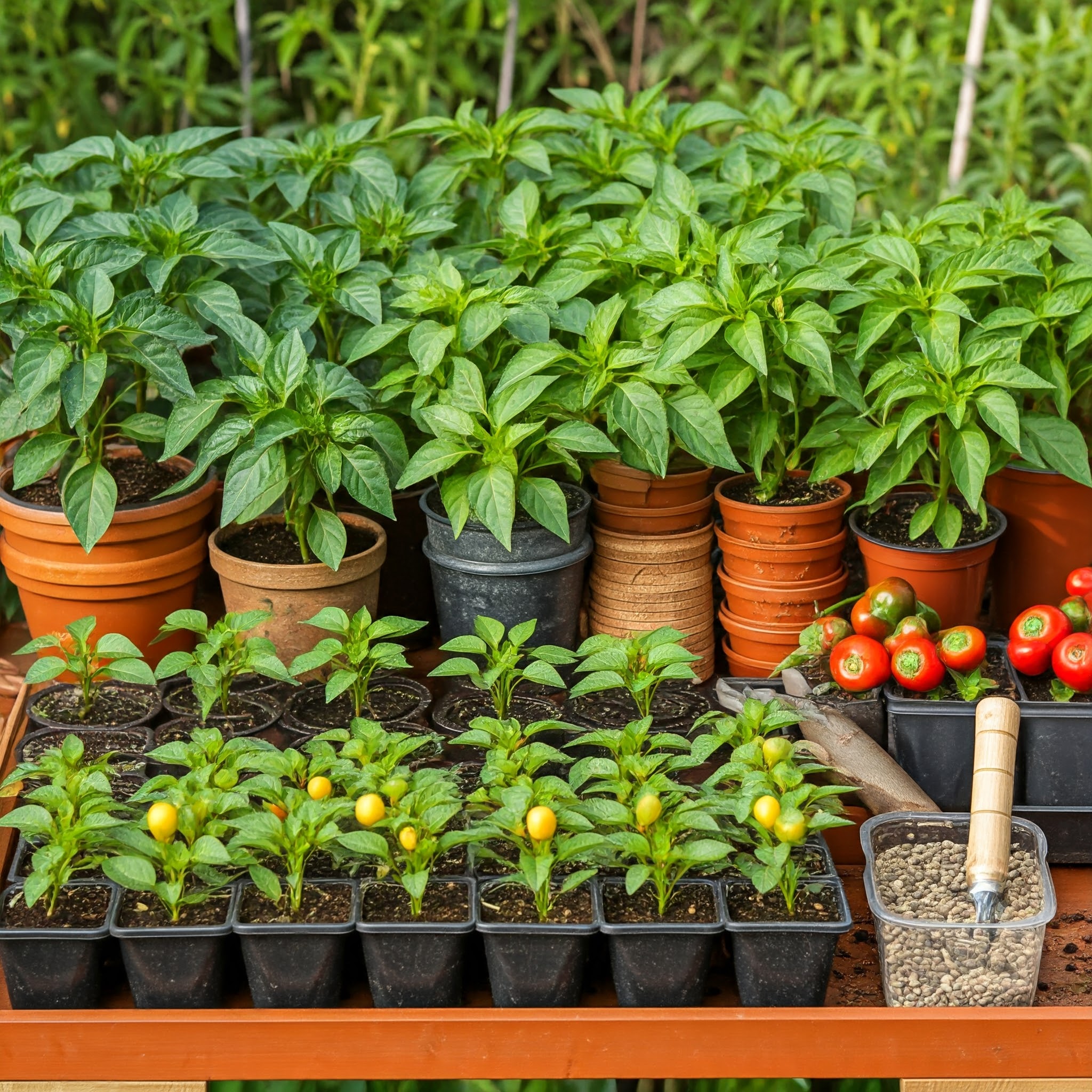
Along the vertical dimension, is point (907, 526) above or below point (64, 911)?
above

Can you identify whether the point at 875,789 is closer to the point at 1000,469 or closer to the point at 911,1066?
the point at 911,1066

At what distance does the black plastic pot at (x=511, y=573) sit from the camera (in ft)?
6.79

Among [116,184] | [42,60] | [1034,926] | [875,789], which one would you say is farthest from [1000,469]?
[42,60]

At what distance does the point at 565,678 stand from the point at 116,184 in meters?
1.26

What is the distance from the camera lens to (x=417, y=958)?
5.23 feet

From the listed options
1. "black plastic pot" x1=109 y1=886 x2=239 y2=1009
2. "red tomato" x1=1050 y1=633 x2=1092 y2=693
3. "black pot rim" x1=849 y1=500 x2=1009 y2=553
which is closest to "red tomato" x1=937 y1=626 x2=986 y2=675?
"red tomato" x1=1050 y1=633 x2=1092 y2=693

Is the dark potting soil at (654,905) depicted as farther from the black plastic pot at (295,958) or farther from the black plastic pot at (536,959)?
the black plastic pot at (295,958)

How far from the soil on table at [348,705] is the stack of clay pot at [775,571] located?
0.56 meters

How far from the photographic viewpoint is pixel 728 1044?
1.58 m

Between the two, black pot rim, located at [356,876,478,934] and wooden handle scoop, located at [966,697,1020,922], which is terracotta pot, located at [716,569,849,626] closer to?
wooden handle scoop, located at [966,697,1020,922]

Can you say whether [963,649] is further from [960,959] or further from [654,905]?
[654,905]

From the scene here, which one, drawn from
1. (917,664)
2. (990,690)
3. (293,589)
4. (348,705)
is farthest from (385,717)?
(990,690)

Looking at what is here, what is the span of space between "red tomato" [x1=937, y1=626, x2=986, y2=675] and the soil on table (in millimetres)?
754

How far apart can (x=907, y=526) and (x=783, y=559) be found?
219 mm
